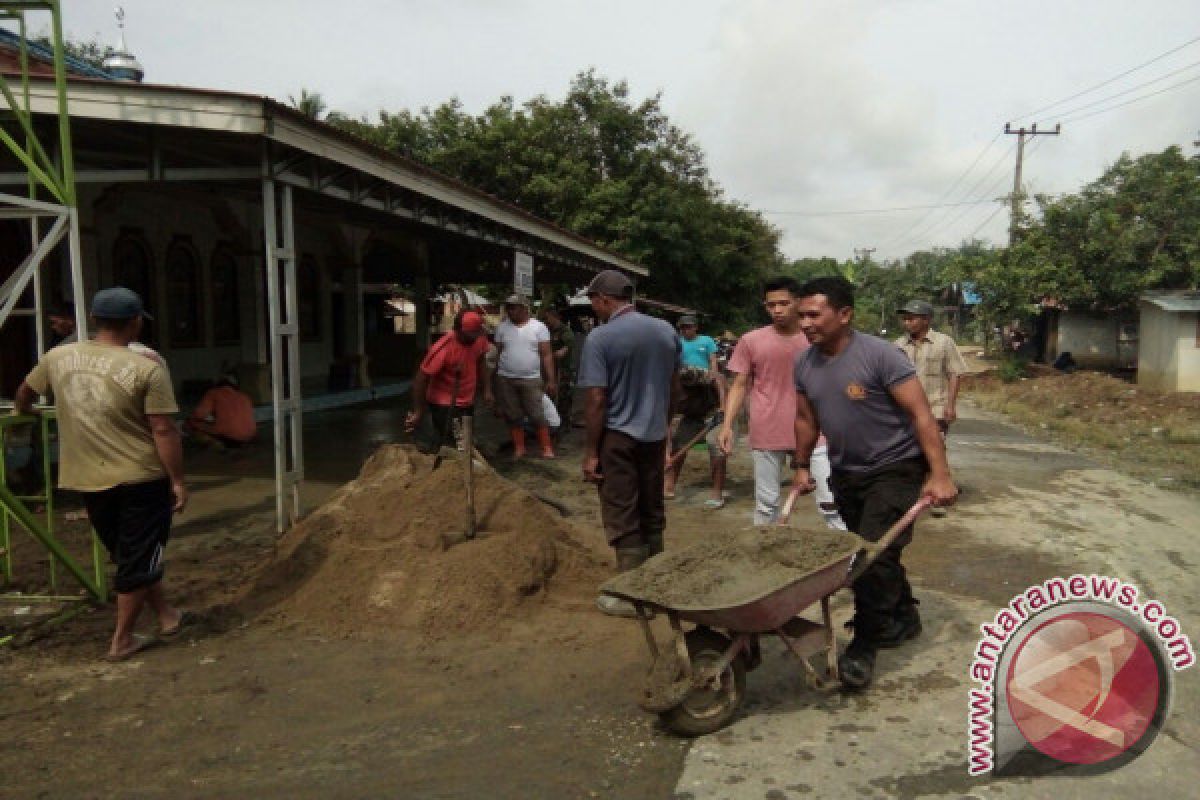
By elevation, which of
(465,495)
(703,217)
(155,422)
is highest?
(703,217)

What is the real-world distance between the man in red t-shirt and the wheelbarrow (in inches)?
170

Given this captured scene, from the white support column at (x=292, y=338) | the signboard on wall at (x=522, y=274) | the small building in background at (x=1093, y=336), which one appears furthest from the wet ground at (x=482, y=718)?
the small building in background at (x=1093, y=336)

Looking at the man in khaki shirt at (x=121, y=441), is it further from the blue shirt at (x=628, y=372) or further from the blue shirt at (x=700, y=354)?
the blue shirt at (x=700, y=354)

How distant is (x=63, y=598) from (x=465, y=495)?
90.7 inches

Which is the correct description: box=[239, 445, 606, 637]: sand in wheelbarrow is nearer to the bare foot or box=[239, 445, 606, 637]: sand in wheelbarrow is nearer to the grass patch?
the bare foot

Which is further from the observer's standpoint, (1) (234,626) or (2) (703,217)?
(2) (703,217)

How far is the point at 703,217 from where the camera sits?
26.6m

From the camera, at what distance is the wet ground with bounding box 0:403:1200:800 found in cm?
302

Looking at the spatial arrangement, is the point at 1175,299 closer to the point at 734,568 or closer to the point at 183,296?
the point at 183,296

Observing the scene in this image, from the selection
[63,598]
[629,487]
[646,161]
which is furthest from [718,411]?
[646,161]

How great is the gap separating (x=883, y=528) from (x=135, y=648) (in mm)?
3619

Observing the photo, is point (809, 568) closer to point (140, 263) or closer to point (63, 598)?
point (63, 598)

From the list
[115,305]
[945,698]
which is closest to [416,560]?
[115,305]

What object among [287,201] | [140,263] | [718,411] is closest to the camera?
[287,201]
